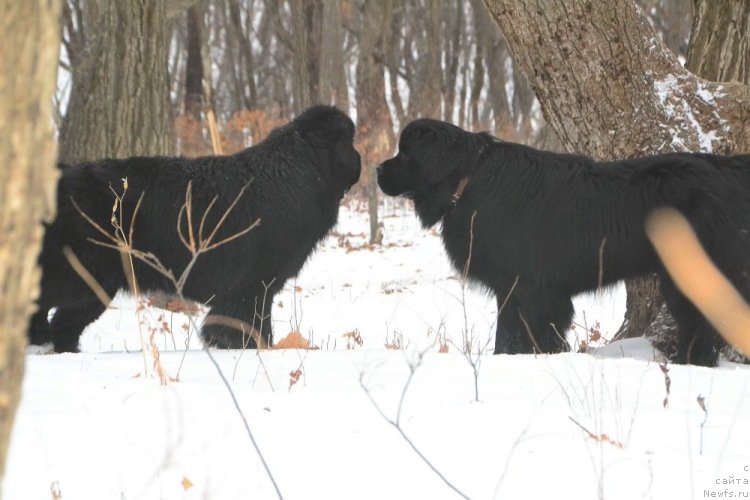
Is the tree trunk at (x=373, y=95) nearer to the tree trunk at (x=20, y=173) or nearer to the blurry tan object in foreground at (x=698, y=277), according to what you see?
the blurry tan object in foreground at (x=698, y=277)

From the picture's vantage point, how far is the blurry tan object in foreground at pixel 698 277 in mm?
5000

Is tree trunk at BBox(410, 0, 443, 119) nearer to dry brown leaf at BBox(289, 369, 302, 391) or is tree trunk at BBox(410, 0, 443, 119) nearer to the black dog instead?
the black dog

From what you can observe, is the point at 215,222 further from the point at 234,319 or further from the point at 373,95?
the point at 373,95

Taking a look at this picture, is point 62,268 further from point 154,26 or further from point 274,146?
A: point 154,26

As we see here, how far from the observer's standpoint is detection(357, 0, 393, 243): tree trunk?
603 inches

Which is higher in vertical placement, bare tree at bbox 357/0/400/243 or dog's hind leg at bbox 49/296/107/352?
bare tree at bbox 357/0/400/243

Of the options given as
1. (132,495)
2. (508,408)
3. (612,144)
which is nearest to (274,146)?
(612,144)

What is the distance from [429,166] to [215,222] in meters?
1.44

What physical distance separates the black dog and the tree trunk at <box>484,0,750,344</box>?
54.6 inches

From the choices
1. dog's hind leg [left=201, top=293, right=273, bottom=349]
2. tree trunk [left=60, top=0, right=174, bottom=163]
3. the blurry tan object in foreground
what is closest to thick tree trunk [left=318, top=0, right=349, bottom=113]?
tree trunk [left=60, top=0, right=174, bottom=163]

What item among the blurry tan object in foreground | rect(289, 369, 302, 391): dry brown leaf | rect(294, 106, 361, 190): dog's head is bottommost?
rect(289, 369, 302, 391): dry brown leaf

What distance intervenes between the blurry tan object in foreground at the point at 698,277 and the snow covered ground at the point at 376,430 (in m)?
0.83

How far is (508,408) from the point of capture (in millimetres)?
3375

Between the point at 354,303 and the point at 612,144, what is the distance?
14.6ft
